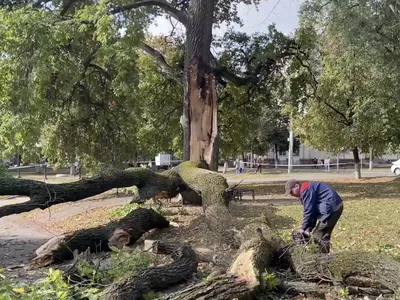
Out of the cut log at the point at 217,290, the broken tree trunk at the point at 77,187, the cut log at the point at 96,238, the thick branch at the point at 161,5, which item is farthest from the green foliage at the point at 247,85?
the cut log at the point at 217,290

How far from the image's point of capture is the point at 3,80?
15258 mm

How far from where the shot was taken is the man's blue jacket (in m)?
7.10

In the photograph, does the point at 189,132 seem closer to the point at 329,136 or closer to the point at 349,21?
the point at 349,21

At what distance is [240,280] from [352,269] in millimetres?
Answer: 1326

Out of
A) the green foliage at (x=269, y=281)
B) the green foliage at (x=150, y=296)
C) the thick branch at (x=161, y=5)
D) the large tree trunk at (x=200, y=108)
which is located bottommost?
the green foliage at (x=150, y=296)

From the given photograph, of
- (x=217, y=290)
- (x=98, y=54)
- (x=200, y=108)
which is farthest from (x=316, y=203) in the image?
(x=98, y=54)

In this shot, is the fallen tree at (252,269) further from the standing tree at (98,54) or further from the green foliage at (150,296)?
the standing tree at (98,54)

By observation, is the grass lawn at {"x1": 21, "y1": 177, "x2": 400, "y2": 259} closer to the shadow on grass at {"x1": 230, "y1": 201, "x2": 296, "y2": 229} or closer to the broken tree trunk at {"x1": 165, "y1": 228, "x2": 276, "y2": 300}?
the shadow on grass at {"x1": 230, "y1": 201, "x2": 296, "y2": 229}

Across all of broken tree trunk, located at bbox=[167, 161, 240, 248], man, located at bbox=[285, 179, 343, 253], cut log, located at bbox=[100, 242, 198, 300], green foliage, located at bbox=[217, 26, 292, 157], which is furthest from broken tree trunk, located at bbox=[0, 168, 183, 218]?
green foliage, located at bbox=[217, 26, 292, 157]

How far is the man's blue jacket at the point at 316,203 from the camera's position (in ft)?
23.3

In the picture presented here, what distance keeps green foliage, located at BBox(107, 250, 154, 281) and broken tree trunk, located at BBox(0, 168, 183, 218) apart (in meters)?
2.91

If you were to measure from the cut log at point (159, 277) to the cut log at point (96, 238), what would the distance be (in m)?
1.95

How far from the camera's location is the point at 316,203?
23.5ft

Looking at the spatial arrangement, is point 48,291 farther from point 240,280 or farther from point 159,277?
point 240,280
